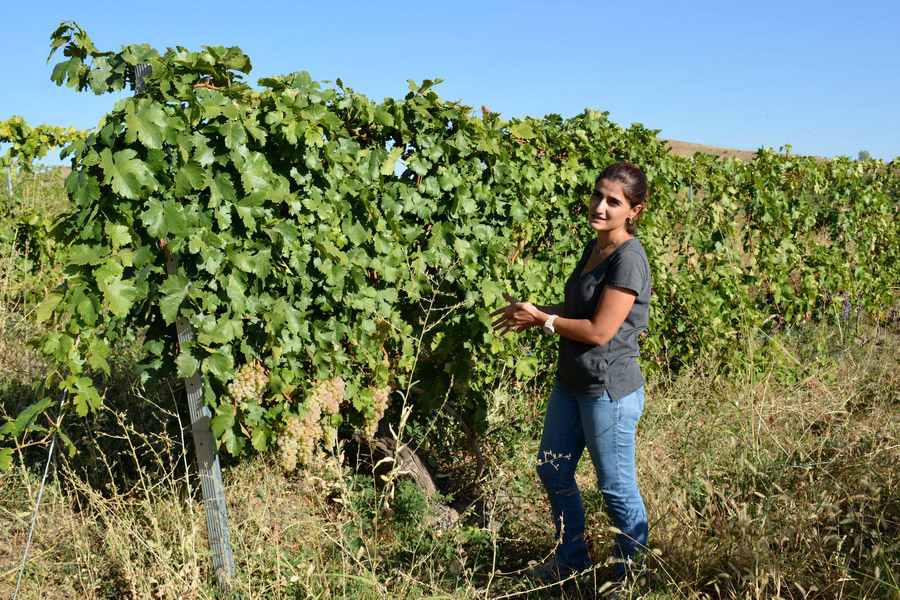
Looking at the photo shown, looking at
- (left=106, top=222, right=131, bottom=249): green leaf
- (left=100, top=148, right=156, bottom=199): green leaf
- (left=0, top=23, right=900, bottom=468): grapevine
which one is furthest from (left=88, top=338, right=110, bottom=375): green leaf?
(left=100, top=148, right=156, bottom=199): green leaf

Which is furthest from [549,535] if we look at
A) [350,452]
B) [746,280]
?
[746,280]

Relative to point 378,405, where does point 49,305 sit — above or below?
above

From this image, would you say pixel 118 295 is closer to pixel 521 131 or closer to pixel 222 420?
pixel 222 420

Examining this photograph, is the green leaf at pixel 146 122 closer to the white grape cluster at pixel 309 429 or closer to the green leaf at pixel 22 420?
the green leaf at pixel 22 420

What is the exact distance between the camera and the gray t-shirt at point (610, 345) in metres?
2.71

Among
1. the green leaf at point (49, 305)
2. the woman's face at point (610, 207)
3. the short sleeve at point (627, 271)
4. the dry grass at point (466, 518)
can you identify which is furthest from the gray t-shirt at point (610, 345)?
the green leaf at point (49, 305)

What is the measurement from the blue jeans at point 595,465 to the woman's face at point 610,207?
0.69 m

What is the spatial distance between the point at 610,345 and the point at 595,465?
1.72ft

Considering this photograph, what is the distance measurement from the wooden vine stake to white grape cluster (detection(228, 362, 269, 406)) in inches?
5.5

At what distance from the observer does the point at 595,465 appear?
291 centimetres

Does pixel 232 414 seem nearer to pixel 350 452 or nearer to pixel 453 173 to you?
pixel 350 452

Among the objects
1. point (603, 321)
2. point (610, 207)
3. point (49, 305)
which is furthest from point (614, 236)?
point (49, 305)

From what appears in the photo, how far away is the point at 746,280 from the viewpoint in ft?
19.9

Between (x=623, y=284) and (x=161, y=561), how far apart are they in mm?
2025
